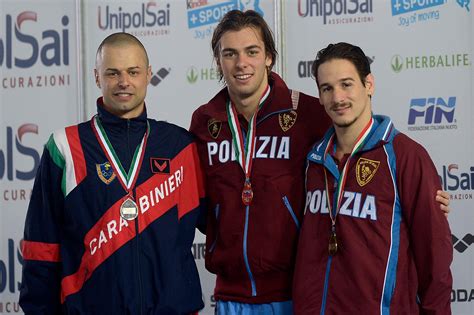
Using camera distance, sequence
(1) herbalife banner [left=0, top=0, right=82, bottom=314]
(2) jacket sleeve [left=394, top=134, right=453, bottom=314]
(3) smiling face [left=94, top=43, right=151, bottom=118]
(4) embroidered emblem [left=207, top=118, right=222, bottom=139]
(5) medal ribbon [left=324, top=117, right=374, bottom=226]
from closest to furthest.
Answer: (2) jacket sleeve [left=394, top=134, right=453, bottom=314]
(5) medal ribbon [left=324, top=117, right=374, bottom=226]
(3) smiling face [left=94, top=43, right=151, bottom=118]
(4) embroidered emblem [left=207, top=118, right=222, bottom=139]
(1) herbalife banner [left=0, top=0, right=82, bottom=314]

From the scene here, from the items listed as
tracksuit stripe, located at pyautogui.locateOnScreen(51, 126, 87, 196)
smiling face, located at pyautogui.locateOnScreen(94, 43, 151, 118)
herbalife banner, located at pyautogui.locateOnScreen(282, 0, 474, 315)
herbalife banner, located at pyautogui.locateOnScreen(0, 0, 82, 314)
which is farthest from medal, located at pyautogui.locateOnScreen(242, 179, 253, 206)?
herbalife banner, located at pyautogui.locateOnScreen(0, 0, 82, 314)

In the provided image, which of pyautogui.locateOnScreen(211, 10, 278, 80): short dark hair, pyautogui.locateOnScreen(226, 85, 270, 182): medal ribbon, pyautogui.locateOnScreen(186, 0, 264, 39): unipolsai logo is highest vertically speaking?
pyautogui.locateOnScreen(186, 0, 264, 39): unipolsai logo

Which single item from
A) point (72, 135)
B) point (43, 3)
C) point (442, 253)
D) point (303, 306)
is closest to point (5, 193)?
point (43, 3)

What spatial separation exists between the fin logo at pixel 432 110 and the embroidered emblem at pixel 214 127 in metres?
1.91

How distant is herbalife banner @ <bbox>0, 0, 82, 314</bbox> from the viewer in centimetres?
491

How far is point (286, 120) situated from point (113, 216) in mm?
727

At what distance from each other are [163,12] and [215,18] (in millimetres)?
346

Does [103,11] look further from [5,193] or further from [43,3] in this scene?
[5,193]

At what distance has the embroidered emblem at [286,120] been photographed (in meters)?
2.76

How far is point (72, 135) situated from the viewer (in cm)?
262

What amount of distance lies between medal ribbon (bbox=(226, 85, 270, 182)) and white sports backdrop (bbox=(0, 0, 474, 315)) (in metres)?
1.82

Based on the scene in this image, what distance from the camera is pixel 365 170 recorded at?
8.11 feet

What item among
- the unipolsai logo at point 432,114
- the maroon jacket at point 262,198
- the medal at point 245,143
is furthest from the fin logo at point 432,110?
the medal at point 245,143

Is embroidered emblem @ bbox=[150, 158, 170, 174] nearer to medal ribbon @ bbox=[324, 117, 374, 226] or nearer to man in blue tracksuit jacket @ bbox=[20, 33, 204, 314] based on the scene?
man in blue tracksuit jacket @ bbox=[20, 33, 204, 314]
